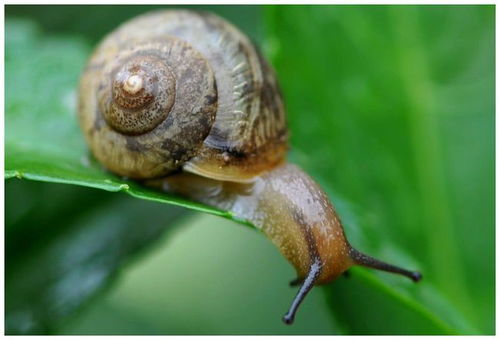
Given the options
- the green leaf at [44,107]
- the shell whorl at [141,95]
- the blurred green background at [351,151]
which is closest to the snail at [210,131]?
the shell whorl at [141,95]

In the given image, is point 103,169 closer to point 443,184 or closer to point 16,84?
point 16,84

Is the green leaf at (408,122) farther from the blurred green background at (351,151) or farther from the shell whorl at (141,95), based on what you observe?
the shell whorl at (141,95)

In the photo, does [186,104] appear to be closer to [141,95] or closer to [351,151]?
[141,95]

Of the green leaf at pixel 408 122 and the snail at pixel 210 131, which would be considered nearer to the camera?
the snail at pixel 210 131

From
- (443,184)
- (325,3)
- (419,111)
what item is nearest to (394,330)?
(443,184)

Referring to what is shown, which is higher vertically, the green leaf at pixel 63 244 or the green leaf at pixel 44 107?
the green leaf at pixel 44 107

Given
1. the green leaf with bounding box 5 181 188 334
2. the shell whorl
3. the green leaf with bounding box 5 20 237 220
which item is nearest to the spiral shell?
the shell whorl
